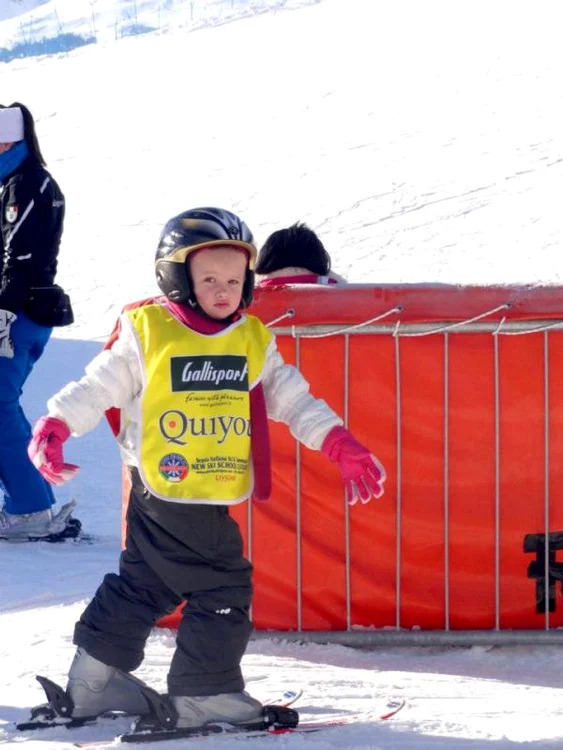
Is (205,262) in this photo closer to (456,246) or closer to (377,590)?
(377,590)

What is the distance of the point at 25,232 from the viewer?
629 cm

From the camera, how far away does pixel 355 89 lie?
22.5m

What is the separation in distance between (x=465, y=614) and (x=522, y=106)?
642 inches

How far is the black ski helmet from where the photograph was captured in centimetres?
371

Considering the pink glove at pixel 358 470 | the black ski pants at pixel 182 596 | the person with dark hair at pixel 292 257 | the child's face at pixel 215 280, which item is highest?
the person with dark hair at pixel 292 257

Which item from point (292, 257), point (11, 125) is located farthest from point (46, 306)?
point (292, 257)

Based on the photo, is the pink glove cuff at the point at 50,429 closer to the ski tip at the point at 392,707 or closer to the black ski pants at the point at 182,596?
the black ski pants at the point at 182,596

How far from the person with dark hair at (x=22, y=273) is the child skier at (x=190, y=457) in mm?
2574

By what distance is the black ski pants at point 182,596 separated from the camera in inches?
144

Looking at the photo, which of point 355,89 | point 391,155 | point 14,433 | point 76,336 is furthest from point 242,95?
point 14,433

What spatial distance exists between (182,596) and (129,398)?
1.74 feet

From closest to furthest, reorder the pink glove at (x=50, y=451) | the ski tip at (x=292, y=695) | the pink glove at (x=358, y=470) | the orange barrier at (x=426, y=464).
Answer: the pink glove at (x=50, y=451) → the pink glove at (x=358, y=470) → the ski tip at (x=292, y=695) → the orange barrier at (x=426, y=464)

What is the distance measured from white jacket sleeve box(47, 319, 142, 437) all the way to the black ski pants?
21 cm

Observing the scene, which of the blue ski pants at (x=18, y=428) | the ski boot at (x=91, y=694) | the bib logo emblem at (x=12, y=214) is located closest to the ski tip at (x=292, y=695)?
the ski boot at (x=91, y=694)
